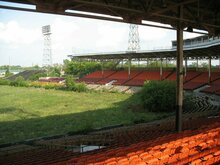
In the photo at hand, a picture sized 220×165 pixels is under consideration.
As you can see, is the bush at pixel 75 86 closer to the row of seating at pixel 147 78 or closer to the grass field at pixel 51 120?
the row of seating at pixel 147 78

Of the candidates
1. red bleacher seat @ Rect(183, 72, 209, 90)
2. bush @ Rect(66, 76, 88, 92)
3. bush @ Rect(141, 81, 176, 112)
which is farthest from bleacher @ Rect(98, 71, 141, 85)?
bush @ Rect(141, 81, 176, 112)

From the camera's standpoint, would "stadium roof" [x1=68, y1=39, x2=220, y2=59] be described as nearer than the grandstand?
Yes

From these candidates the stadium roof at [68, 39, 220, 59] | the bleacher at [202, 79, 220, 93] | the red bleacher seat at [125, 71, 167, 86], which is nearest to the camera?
the stadium roof at [68, 39, 220, 59]

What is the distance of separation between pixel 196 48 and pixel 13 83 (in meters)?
46.6

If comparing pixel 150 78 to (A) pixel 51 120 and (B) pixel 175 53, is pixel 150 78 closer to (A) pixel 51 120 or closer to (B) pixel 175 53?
(B) pixel 175 53

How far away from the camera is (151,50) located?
147ft

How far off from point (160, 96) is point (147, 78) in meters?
23.8

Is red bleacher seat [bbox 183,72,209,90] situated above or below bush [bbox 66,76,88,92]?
above

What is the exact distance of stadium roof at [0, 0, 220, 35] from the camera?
9898 mm

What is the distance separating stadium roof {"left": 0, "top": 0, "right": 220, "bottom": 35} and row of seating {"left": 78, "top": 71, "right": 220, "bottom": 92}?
21.4m

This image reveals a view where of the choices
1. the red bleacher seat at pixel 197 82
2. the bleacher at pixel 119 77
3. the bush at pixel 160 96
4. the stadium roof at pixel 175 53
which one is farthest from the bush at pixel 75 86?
the bush at pixel 160 96

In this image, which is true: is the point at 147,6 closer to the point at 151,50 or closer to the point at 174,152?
the point at 174,152

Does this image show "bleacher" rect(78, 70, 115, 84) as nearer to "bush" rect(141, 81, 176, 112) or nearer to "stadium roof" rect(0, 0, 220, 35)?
"bush" rect(141, 81, 176, 112)

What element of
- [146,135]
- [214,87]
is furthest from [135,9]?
[214,87]
